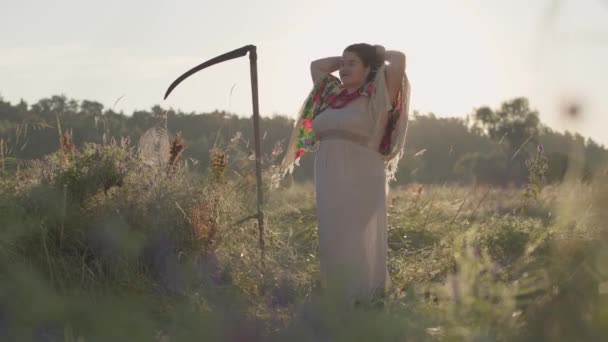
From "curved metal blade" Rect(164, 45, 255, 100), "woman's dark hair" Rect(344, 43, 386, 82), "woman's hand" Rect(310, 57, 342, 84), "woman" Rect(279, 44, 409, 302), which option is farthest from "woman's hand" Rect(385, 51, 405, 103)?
"curved metal blade" Rect(164, 45, 255, 100)

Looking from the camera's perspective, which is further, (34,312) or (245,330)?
(245,330)

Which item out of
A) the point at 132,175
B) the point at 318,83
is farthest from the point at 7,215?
the point at 318,83

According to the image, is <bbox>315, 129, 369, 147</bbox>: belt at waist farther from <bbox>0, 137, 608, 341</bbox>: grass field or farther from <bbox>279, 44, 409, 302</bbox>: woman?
<bbox>0, 137, 608, 341</bbox>: grass field

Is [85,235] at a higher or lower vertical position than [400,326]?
lower

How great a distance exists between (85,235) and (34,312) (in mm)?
2874

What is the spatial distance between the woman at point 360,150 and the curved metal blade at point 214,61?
0.83 metres

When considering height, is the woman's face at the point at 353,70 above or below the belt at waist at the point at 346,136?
above

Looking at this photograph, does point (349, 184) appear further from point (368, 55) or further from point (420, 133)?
point (420, 133)

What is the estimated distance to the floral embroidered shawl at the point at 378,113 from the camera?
13.7ft

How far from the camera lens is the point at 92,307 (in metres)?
1.17

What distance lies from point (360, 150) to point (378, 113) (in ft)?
0.86

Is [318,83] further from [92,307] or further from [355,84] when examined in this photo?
[92,307]

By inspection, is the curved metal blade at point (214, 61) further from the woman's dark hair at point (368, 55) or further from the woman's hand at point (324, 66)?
the woman's dark hair at point (368, 55)

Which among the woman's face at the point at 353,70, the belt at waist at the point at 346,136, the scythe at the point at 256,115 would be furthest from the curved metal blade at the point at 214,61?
the belt at waist at the point at 346,136
